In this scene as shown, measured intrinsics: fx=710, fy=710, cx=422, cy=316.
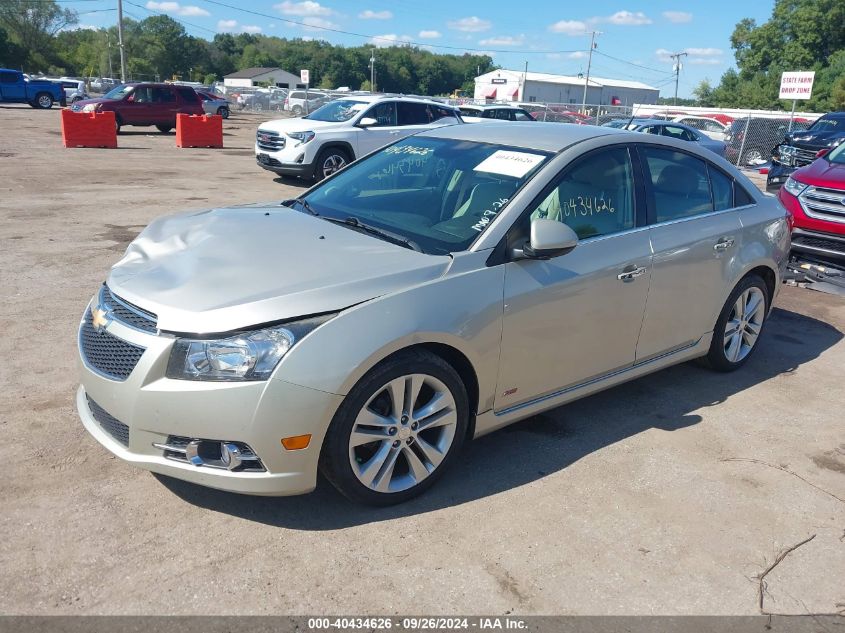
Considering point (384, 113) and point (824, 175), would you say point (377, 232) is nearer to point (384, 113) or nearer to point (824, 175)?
point (824, 175)

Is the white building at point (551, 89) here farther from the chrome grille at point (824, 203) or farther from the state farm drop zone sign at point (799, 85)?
the chrome grille at point (824, 203)

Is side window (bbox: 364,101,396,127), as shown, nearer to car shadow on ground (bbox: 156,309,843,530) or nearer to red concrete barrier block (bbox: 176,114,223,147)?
red concrete barrier block (bbox: 176,114,223,147)

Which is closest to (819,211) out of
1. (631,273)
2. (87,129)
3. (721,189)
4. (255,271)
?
(721,189)

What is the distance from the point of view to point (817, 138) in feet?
64.4

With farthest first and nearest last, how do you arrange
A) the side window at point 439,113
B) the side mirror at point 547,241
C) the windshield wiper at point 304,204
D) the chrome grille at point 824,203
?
the side window at point 439,113, the chrome grille at point 824,203, the windshield wiper at point 304,204, the side mirror at point 547,241

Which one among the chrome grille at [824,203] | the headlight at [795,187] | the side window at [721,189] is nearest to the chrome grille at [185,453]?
the side window at [721,189]

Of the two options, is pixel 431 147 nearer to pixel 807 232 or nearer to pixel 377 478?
pixel 377 478

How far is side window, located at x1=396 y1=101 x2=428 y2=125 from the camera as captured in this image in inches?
603

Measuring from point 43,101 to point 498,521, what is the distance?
41.5 metres

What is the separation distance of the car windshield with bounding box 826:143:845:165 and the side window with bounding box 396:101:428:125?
8.61 m

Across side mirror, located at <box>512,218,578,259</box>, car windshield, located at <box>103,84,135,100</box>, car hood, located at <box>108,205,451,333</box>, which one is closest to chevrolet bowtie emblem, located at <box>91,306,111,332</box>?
car hood, located at <box>108,205,451,333</box>

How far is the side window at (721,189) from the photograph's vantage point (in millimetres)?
4969

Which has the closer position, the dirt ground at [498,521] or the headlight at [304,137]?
the dirt ground at [498,521]

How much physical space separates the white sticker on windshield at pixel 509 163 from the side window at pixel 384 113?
442 inches
